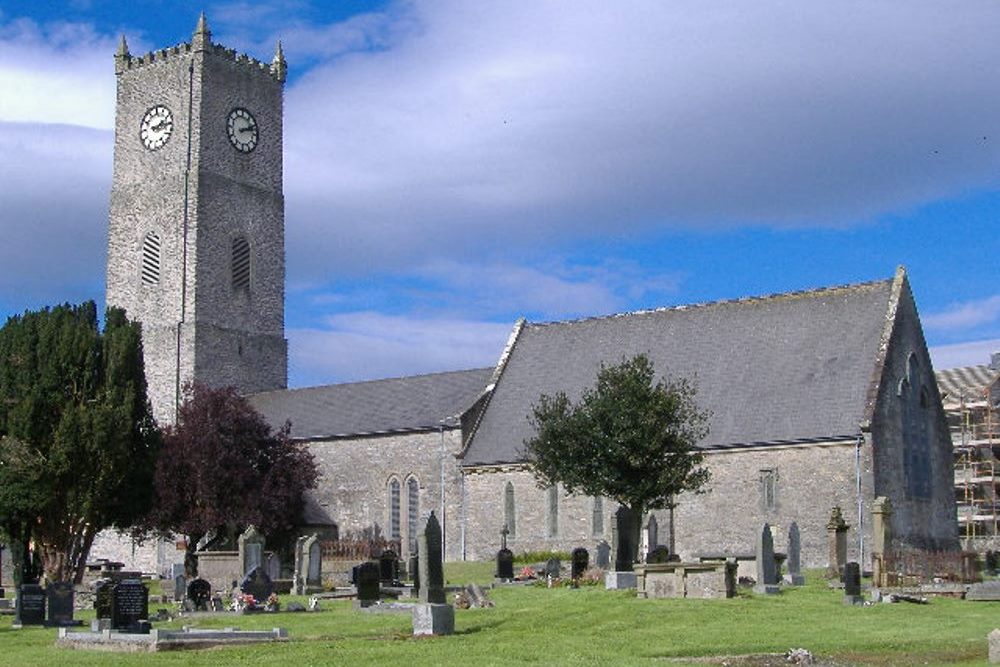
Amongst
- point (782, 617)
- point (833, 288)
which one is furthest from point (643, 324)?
point (782, 617)

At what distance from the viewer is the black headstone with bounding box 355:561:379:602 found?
110ft

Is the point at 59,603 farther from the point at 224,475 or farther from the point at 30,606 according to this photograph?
the point at 224,475

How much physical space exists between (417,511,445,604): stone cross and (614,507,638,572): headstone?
10364 mm

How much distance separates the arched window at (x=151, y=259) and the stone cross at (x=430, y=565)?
155ft

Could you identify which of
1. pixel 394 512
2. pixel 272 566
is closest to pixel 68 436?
pixel 272 566

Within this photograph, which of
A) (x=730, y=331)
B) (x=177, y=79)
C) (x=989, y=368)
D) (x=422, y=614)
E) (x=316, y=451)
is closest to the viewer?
(x=422, y=614)

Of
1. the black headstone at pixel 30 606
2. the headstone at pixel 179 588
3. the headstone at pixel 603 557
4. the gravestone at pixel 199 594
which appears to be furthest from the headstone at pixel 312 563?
the black headstone at pixel 30 606

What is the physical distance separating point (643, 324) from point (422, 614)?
3423cm

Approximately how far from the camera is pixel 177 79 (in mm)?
73312

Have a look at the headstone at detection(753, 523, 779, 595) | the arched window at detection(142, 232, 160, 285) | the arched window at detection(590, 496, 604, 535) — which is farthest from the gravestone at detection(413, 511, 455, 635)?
the arched window at detection(142, 232, 160, 285)

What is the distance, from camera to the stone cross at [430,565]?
2639 cm

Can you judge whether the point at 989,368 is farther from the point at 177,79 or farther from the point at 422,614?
the point at 422,614

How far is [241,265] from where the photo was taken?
241 ft

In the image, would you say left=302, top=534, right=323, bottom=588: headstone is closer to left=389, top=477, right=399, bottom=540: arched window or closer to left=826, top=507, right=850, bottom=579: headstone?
left=826, top=507, right=850, bottom=579: headstone
